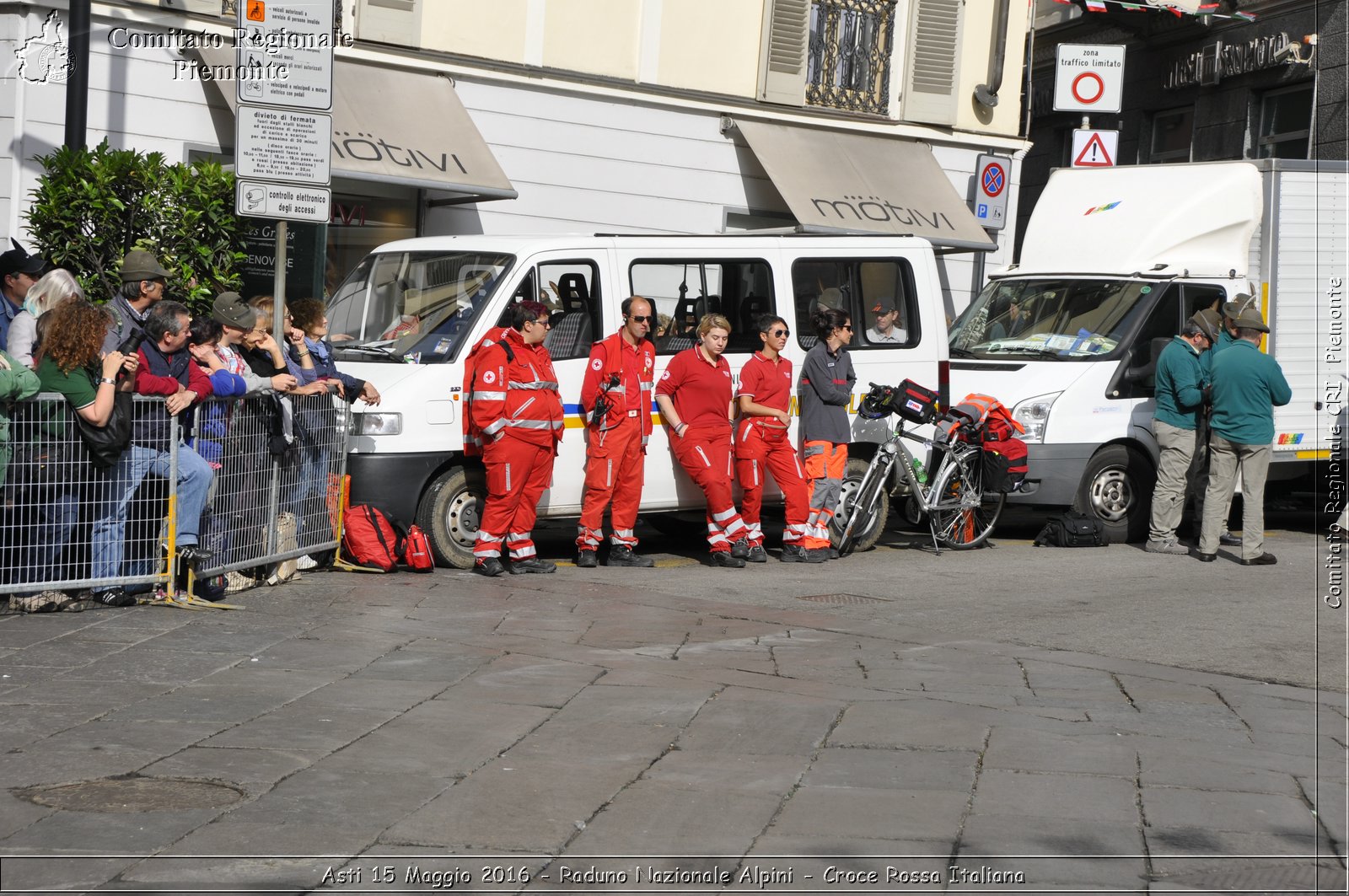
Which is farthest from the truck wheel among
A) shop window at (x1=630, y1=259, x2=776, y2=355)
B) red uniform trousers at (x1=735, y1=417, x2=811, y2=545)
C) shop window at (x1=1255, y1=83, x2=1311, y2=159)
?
shop window at (x1=1255, y1=83, x2=1311, y2=159)

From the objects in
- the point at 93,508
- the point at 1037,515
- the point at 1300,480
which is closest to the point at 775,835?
the point at 93,508

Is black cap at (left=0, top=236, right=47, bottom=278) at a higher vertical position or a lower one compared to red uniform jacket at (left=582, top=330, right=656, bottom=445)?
higher

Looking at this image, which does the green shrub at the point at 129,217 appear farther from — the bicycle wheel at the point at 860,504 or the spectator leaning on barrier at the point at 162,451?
the bicycle wheel at the point at 860,504

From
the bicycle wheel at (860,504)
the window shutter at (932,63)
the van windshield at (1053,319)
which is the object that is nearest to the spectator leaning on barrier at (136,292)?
the bicycle wheel at (860,504)

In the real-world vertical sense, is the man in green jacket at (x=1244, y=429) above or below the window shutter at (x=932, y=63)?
below

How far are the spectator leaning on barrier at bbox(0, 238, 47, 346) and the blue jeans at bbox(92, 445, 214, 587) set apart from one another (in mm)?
1164

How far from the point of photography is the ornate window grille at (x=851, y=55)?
730 inches

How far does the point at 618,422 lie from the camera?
34.6 feet

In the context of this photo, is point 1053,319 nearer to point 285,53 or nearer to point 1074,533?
point 1074,533

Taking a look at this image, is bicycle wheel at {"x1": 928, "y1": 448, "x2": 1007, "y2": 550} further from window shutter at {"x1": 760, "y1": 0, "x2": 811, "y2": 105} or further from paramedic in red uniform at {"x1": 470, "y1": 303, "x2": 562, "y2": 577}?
window shutter at {"x1": 760, "y1": 0, "x2": 811, "y2": 105}

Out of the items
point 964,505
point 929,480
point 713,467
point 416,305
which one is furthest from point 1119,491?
point 416,305

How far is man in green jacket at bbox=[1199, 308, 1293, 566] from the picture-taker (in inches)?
475

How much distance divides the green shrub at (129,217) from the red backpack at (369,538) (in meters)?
1.85

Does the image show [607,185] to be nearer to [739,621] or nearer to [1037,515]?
[1037,515]
